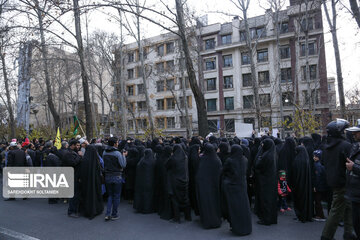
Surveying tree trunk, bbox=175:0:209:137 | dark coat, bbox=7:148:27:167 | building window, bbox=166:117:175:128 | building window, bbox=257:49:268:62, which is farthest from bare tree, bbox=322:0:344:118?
building window, bbox=166:117:175:128

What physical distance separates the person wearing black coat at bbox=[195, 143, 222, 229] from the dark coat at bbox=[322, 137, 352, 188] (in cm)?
218

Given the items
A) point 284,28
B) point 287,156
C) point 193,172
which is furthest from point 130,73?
point 287,156

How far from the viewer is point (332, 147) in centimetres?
428

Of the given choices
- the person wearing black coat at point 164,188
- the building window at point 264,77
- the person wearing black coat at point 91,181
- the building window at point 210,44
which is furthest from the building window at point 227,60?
the person wearing black coat at point 91,181

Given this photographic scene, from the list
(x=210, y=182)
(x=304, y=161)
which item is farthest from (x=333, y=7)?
(x=210, y=182)

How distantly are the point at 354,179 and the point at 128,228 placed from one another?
174 inches

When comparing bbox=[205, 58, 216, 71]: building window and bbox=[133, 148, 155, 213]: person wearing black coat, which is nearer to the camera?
bbox=[133, 148, 155, 213]: person wearing black coat

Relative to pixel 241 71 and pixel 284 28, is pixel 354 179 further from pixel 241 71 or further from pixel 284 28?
pixel 284 28

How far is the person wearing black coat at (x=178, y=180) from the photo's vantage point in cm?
602

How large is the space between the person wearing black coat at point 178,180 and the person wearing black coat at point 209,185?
42cm

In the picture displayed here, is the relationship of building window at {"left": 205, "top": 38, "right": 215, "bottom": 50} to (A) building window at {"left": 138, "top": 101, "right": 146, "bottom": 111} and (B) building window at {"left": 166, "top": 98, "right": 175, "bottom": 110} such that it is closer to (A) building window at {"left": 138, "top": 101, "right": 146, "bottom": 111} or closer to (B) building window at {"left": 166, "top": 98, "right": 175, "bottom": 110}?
(B) building window at {"left": 166, "top": 98, "right": 175, "bottom": 110}

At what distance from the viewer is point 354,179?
148 inches

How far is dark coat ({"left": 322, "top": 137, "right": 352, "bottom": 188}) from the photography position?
4.14 meters

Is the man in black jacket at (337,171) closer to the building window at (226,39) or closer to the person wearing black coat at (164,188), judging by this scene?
the person wearing black coat at (164,188)
